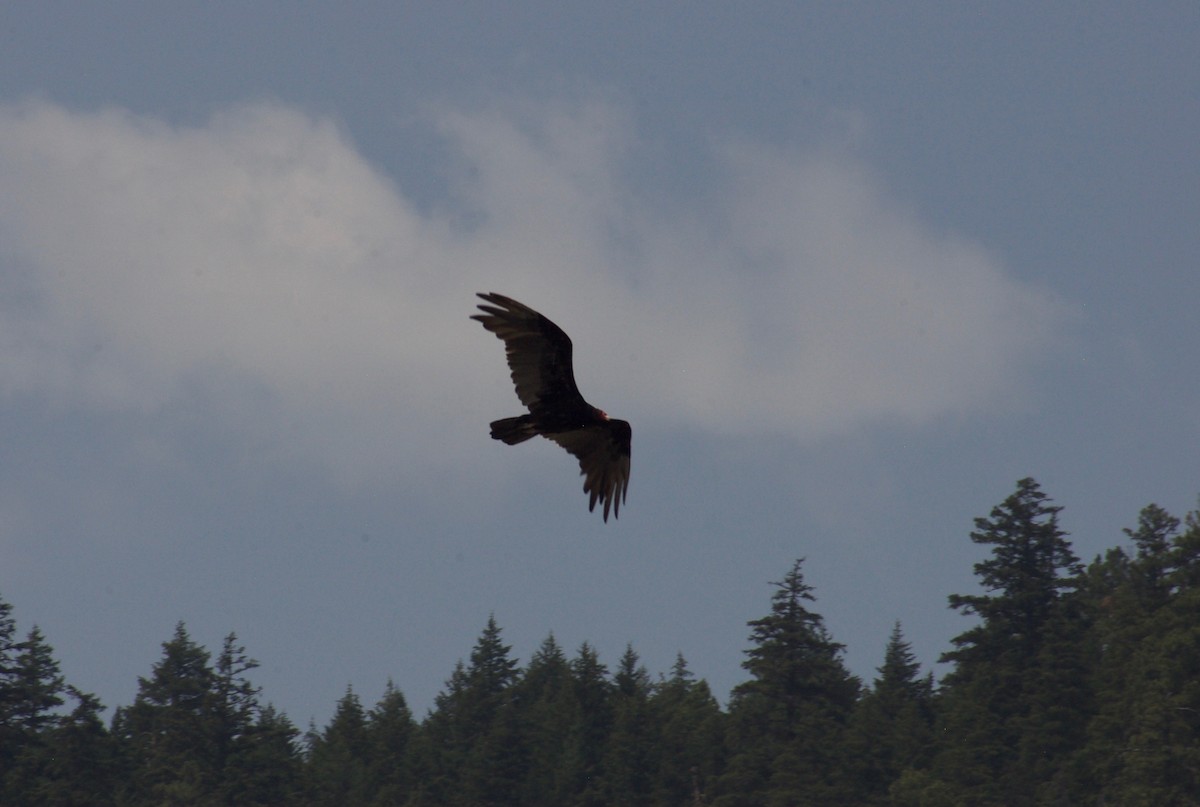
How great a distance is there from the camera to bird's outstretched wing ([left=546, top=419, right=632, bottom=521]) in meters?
20.9

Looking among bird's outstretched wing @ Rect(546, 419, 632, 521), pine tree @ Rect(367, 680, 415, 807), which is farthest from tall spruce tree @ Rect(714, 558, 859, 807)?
bird's outstretched wing @ Rect(546, 419, 632, 521)

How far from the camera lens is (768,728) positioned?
58.4 metres

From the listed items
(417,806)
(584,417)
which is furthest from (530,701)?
(584,417)

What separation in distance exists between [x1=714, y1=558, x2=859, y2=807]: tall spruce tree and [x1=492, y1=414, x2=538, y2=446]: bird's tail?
36775 mm

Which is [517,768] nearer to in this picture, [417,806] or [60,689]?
[417,806]

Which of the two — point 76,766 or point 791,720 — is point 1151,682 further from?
point 76,766

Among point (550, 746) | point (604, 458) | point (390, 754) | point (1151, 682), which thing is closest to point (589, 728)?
point (550, 746)

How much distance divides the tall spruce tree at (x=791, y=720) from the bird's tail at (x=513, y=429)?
3678cm

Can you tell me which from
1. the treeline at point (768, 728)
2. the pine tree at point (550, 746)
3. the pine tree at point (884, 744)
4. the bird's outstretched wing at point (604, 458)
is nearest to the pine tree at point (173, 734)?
the treeline at point (768, 728)

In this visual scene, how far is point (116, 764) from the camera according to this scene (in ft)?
197

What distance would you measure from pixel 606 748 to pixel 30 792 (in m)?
19.7

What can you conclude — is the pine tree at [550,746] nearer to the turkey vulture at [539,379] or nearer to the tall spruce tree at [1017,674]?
the tall spruce tree at [1017,674]

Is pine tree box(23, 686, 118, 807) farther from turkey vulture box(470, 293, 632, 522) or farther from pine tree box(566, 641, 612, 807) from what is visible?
turkey vulture box(470, 293, 632, 522)

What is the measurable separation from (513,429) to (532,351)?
934 millimetres
